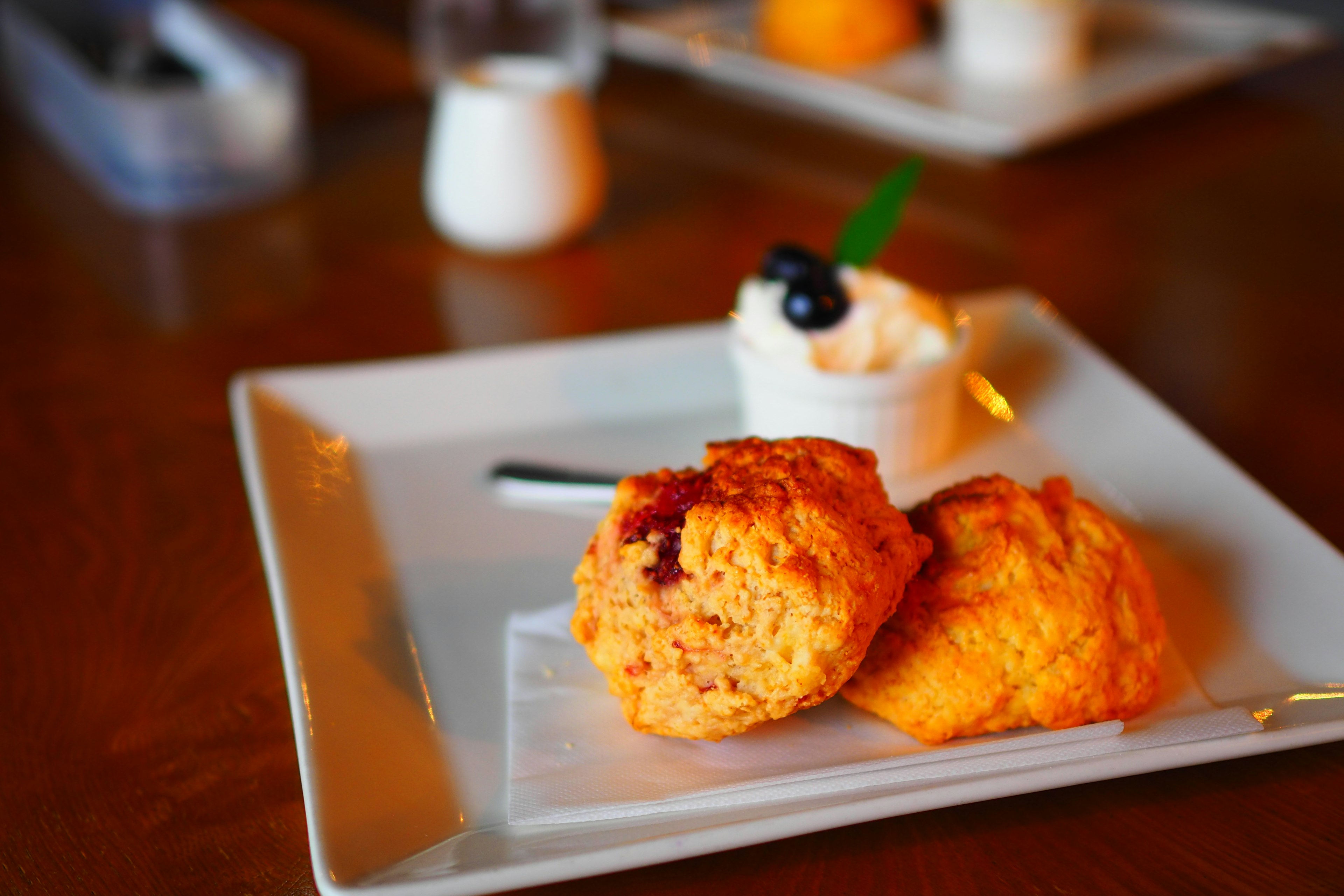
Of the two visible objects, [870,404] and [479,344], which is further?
[479,344]

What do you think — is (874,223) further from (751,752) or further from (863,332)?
(751,752)

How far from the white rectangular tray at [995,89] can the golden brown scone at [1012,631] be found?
1.52 meters

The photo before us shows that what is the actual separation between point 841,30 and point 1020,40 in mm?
402

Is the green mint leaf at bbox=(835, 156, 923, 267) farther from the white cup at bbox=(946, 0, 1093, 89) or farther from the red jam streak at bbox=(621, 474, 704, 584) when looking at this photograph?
the white cup at bbox=(946, 0, 1093, 89)

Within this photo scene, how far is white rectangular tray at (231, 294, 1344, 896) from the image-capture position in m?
0.86

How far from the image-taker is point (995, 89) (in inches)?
101

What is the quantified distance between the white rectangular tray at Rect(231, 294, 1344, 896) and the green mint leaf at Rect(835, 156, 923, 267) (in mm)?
253

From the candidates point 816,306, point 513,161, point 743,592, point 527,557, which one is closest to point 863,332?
point 816,306

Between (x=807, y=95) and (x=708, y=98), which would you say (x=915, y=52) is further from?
(x=708, y=98)

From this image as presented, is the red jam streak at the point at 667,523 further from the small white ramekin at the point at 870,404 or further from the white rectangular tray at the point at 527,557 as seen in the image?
the small white ramekin at the point at 870,404

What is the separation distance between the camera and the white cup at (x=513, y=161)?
196 cm

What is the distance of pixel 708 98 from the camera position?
9.23 ft

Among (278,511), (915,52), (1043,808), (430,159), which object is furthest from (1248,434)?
(915,52)

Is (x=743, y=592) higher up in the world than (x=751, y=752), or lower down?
higher up
